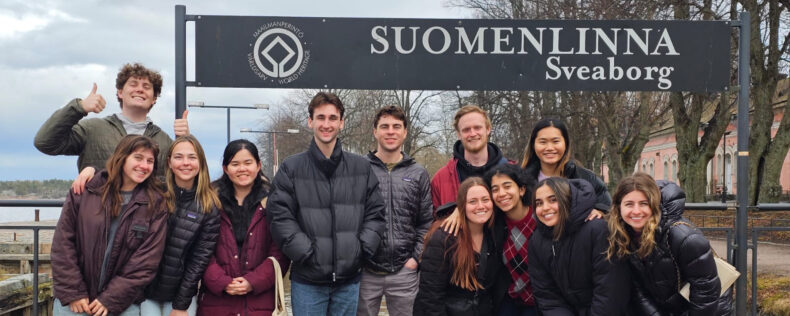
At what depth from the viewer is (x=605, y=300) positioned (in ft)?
11.4

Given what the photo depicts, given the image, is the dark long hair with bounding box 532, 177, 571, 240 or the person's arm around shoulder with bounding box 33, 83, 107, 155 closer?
the dark long hair with bounding box 532, 177, 571, 240

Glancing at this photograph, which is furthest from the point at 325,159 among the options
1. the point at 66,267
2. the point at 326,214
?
the point at 66,267

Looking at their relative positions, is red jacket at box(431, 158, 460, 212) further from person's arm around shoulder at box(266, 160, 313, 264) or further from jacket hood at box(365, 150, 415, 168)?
person's arm around shoulder at box(266, 160, 313, 264)

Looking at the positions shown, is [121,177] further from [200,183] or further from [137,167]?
[200,183]

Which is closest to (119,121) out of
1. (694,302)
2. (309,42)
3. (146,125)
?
(146,125)

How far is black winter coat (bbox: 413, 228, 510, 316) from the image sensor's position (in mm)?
3807

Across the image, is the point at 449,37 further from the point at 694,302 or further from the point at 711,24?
the point at 694,302

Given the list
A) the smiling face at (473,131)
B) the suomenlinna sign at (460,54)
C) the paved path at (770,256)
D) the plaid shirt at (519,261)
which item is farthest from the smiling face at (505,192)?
the paved path at (770,256)

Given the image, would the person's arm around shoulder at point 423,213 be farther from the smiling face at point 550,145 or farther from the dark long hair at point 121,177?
the dark long hair at point 121,177

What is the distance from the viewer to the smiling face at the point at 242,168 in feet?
13.0

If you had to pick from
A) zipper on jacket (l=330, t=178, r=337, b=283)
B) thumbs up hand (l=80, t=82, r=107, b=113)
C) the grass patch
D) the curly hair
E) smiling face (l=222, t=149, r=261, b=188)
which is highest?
the curly hair

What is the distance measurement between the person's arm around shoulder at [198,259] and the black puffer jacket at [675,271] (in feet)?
8.43

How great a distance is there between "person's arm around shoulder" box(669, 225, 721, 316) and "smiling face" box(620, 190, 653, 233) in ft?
0.62

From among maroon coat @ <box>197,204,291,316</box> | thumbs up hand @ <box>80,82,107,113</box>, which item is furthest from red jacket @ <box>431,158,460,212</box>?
thumbs up hand @ <box>80,82,107,113</box>
